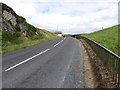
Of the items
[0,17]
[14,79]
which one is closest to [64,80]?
[14,79]

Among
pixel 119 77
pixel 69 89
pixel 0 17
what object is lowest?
pixel 69 89

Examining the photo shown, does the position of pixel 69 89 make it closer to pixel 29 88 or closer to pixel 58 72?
pixel 29 88

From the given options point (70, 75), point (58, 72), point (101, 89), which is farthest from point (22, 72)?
point (101, 89)

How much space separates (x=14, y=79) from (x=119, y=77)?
3953 mm

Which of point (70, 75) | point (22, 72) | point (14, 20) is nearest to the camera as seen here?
point (70, 75)

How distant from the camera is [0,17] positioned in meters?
25.8

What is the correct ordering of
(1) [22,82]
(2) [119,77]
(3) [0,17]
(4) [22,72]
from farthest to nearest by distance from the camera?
(3) [0,17], (4) [22,72], (1) [22,82], (2) [119,77]

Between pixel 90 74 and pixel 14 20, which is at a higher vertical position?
pixel 14 20

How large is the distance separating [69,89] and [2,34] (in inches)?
761

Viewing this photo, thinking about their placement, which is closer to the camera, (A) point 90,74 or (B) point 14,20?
(A) point 90,74

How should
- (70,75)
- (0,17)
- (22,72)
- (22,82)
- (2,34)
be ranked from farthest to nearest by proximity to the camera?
(0,17) < (2,34) < (22,72) < (70,75) < (22,82)

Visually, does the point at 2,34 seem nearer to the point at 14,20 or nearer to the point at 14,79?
the point at 14,20

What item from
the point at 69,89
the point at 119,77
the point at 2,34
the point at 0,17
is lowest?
the point at 69,89

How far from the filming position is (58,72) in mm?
7812
